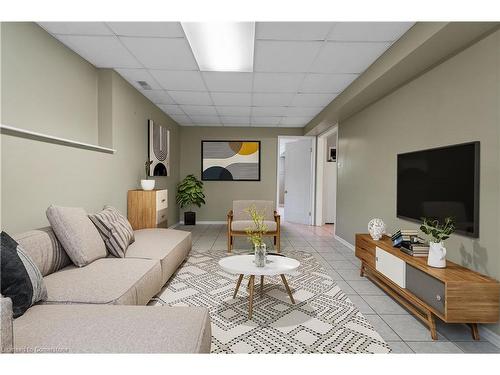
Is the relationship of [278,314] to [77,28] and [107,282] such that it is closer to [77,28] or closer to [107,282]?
[107,282]

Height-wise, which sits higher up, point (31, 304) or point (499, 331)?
point (31, 304)

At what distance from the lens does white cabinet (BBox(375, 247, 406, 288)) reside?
2.54 metres

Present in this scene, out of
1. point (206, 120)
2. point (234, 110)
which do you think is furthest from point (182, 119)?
point (234, 110)

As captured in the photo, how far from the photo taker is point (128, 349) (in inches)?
49.9

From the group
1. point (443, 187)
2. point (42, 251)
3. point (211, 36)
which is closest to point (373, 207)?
point (443, 187)

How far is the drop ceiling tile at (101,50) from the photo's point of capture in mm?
2928

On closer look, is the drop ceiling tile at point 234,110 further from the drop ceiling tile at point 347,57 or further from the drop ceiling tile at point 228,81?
the drop ceiling tile at point 347,57

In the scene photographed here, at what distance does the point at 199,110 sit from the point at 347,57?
3.42 m

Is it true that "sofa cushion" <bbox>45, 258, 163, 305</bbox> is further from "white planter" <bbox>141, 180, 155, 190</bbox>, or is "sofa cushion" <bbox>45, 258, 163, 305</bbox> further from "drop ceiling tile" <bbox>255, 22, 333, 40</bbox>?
"drop ceiling tile" <bbox>255, 22, 333, 40</bbox>

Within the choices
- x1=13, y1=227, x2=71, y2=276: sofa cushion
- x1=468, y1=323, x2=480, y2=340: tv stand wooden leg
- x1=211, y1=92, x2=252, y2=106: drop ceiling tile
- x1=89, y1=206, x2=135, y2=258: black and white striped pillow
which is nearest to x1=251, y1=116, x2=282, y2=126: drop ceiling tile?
x1=211, y1=92, x2=252, y2=106: drop ceiling tile

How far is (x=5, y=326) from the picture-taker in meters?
1.07

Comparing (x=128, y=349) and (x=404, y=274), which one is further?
(x=404, y=274)

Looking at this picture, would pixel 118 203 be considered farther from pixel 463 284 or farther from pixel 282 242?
pixel 463 284

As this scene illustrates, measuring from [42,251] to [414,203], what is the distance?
11.5 ft
